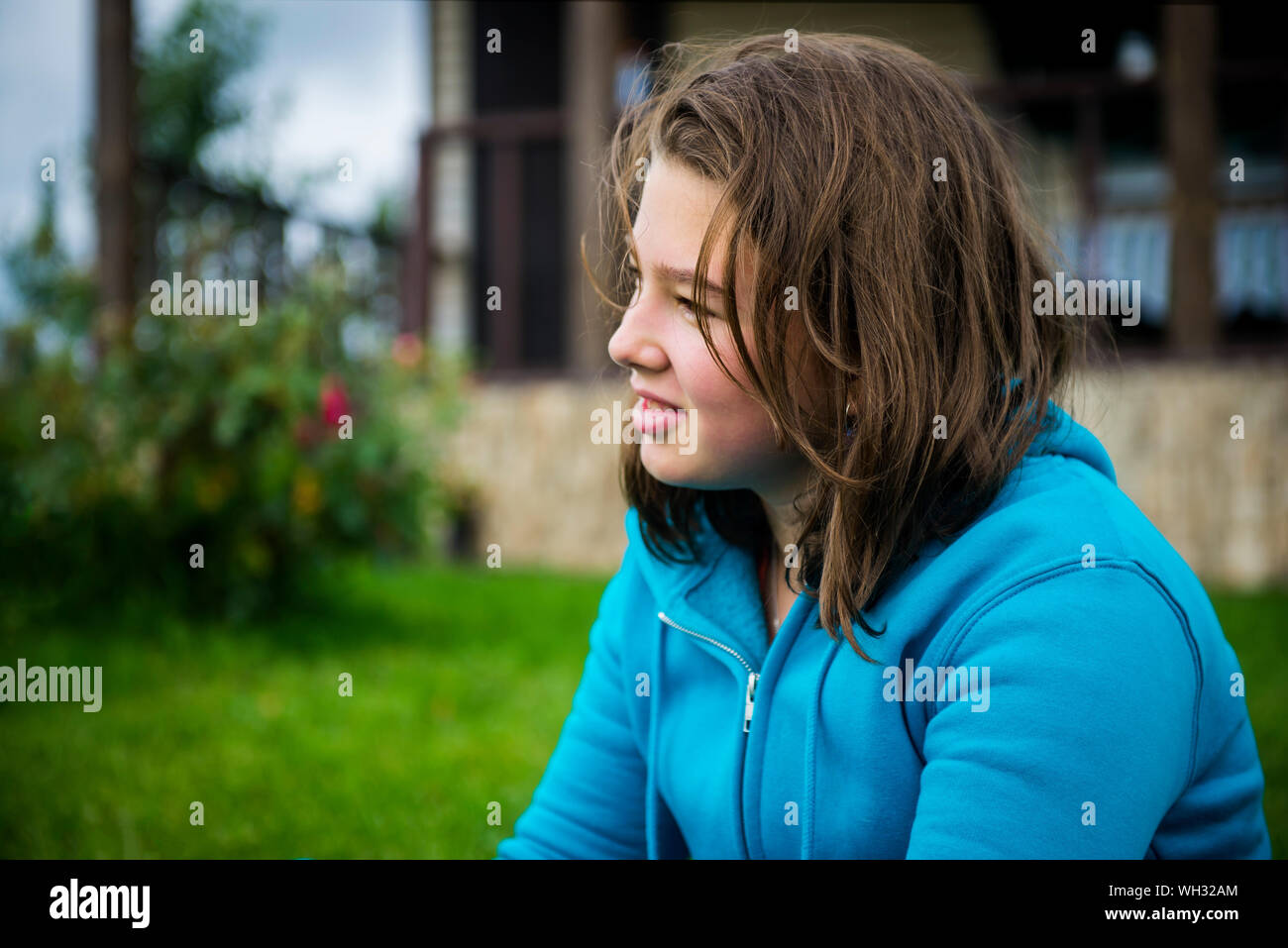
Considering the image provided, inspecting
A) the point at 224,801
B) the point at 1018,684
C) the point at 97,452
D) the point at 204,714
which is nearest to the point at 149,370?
the point at 97,452

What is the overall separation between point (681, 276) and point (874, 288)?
205mm

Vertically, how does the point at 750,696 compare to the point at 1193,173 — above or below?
below

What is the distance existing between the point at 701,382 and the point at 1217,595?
422 centimetres

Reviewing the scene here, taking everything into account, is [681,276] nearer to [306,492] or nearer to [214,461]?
[306,492]

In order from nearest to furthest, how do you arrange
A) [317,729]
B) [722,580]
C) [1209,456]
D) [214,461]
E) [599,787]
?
[722,580], [599,787], [317,729], [214,461], [1209,456]

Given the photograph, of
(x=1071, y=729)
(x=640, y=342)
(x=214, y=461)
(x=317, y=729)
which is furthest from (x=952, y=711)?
(x=214, y=461)

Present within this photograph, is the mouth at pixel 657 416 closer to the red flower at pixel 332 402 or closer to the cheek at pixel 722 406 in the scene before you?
the cheek at pixel 722 406

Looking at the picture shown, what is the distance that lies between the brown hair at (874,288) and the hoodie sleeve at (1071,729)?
6.8 inches

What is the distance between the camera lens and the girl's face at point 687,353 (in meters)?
1.17

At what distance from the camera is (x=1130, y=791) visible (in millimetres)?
943

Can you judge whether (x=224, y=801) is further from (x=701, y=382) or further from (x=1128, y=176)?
(x=1128, y=176)

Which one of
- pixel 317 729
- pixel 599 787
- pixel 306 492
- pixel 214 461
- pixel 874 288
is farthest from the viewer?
pixel 214 461

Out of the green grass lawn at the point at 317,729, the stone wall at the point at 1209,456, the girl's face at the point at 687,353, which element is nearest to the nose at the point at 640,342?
the girl's face at the point at 687,353

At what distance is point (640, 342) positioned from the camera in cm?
121
